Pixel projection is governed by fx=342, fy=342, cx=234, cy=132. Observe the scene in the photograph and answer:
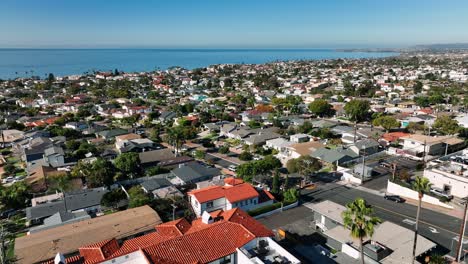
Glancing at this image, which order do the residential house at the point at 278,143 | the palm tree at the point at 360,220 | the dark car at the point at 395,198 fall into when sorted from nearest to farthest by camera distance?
1. the palm tree at the point at 360,220
2. the dark car at the point at 395,198
3. the residential house at the point at 278,143

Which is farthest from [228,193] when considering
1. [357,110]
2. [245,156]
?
[357,110]

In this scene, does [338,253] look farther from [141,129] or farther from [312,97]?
[312,97]

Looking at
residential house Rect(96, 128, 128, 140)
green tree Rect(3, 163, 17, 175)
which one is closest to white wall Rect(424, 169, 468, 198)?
residential house Rect(96, 128, 128, 140)

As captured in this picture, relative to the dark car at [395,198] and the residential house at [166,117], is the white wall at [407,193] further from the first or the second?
the residential house at [166,117]

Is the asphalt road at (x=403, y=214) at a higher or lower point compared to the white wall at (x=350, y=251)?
lower

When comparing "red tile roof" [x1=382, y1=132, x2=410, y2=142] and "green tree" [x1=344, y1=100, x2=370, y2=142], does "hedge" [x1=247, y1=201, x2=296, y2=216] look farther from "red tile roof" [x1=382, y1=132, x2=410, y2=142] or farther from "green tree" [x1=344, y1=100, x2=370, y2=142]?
"green tree" [x1=344, y1=100, x2=370, y2=142]

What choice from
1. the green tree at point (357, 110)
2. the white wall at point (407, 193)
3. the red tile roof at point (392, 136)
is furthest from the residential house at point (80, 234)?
the green tree at point (357, 110)
